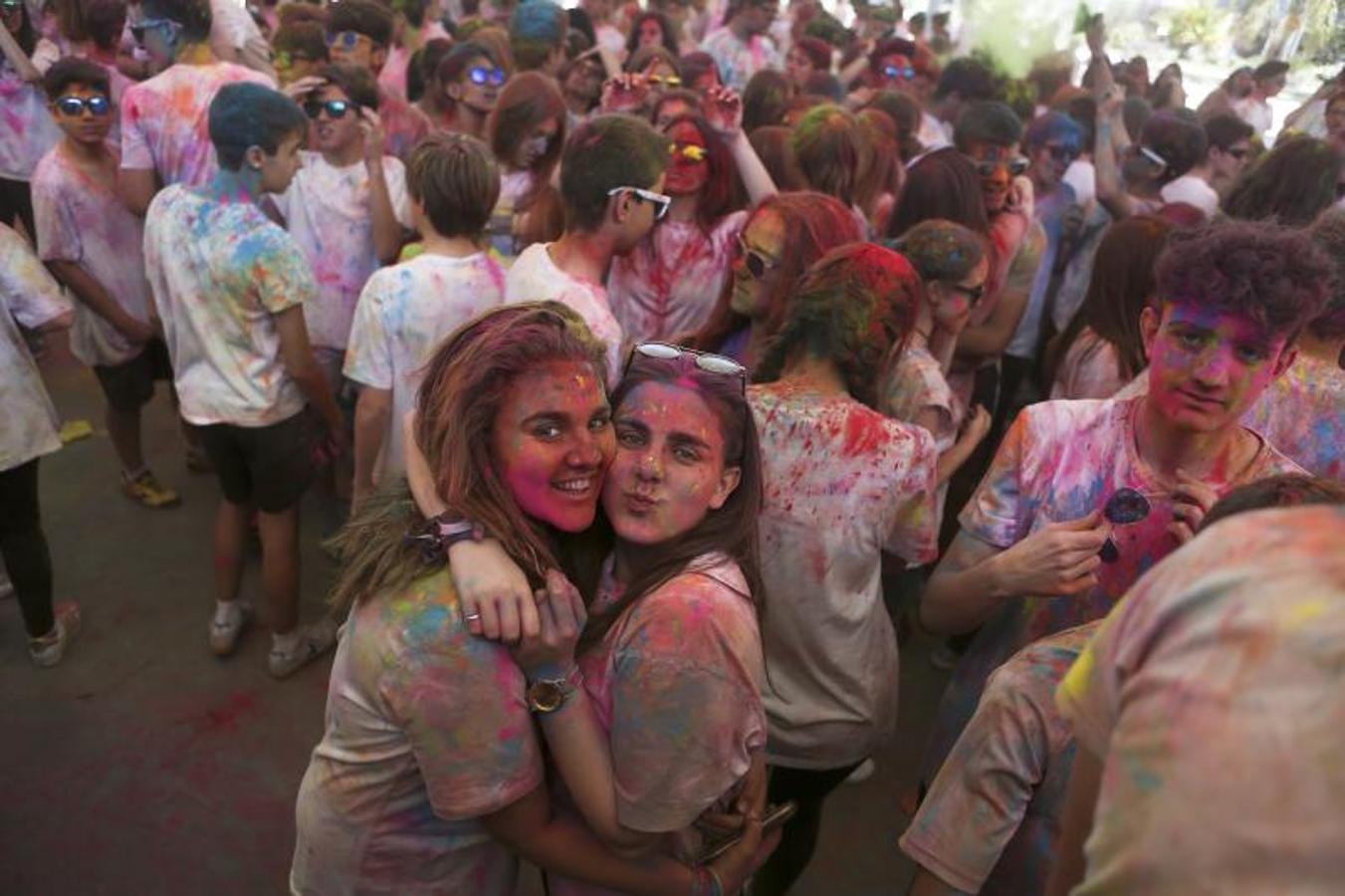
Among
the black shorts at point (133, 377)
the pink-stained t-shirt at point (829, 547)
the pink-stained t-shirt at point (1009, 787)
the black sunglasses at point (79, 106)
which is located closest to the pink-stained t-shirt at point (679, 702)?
the pink-stained t-shirt at point (1009, 787)

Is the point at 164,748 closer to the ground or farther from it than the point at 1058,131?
closer to the ground

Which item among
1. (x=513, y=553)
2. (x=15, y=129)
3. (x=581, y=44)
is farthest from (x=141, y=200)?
(x=581, y=44)

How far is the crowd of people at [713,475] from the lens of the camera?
3.06ft

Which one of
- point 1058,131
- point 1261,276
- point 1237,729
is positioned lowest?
point 1058,131

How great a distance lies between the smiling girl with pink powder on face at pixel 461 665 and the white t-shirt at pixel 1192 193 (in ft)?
14.4

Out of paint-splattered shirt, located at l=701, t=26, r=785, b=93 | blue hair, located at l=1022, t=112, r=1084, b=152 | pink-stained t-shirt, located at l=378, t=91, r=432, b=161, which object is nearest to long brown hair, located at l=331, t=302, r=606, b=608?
pink-stained t-shirt, located at l=378, t=91, r=432, b=161

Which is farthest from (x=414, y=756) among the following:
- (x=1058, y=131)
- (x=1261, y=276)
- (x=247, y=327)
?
(x=1058, y=131)

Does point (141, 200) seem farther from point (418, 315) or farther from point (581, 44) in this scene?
point (581, 44)

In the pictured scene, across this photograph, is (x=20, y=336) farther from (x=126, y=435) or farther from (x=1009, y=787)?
(x=1009, y=787)

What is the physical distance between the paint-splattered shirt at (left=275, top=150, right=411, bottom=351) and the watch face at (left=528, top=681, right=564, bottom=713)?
2933mm

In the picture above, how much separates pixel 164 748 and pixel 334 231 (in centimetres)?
220

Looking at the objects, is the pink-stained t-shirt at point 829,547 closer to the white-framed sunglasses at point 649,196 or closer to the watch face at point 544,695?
the watch face at point 544,695

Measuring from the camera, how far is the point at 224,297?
3027mm

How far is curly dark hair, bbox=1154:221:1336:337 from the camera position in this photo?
5.61 ft
